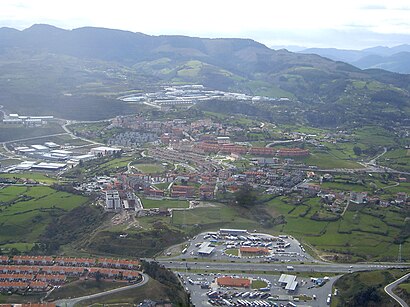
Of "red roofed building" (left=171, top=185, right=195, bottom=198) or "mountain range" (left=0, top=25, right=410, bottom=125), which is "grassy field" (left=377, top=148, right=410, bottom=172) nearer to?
"mountain range" (left=0, top=25, right=410, bottom=125)

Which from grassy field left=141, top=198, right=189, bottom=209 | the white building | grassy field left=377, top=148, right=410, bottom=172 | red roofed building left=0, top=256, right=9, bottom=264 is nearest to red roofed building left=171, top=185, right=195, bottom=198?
grassy field left=141, top=198, right=189, bottom=209

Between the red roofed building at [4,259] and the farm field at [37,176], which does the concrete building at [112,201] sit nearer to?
the farm field at [37,176]

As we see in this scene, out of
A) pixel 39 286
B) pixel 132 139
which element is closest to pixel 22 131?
pixel 132 139

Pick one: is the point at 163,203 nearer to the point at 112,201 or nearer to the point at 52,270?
the point at 112,201

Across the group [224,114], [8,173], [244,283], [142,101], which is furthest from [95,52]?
[244,283]

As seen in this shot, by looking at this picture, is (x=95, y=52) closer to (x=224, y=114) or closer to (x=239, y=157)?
(x=224, y=114)

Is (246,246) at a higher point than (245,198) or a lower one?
lower
